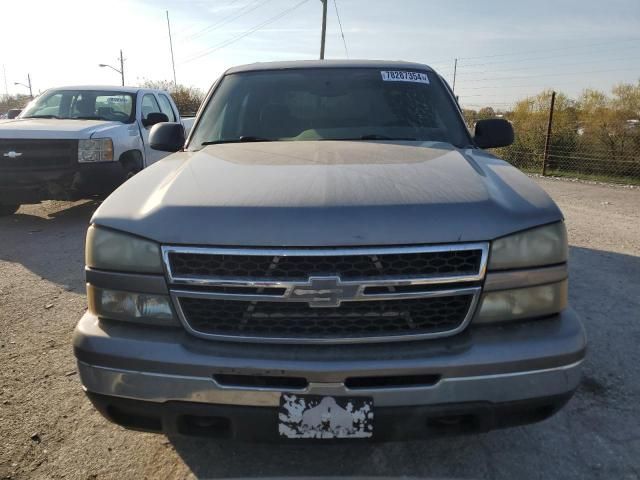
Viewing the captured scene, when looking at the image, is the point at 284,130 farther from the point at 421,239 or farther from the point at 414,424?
the point at 414,424

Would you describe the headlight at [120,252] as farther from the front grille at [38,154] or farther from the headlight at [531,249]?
the front grille at [38,154]

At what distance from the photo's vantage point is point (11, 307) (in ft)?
14.2

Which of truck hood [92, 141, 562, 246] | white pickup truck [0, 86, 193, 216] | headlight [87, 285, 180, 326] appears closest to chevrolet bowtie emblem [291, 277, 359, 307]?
truck hood [92, 141, 562, 246]


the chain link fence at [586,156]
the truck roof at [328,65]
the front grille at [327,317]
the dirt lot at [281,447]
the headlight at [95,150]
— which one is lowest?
the chain link fence at [586,156]

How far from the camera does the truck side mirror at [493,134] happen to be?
3.59 metres

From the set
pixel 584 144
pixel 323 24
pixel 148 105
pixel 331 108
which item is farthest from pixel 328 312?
pixel 323 24

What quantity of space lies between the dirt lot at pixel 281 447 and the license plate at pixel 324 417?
0.91 feet

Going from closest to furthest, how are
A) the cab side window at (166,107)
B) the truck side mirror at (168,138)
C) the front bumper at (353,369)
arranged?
1. the front bumper at (353,369)
2. the truck side mirror at (168,138)
3. the cab side window at (166,107)

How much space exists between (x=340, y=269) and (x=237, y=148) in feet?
4.47

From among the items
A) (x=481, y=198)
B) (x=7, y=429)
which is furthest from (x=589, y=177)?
(x=7, y=429)

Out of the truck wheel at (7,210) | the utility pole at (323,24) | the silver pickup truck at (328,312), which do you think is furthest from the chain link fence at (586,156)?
the utility pole at (323,24)

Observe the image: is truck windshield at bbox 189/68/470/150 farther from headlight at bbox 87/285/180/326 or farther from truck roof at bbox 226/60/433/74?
headlight at bbox 87/285/180/326

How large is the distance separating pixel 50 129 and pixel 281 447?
19.6ft

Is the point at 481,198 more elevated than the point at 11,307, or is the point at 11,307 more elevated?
the point at 481,198
